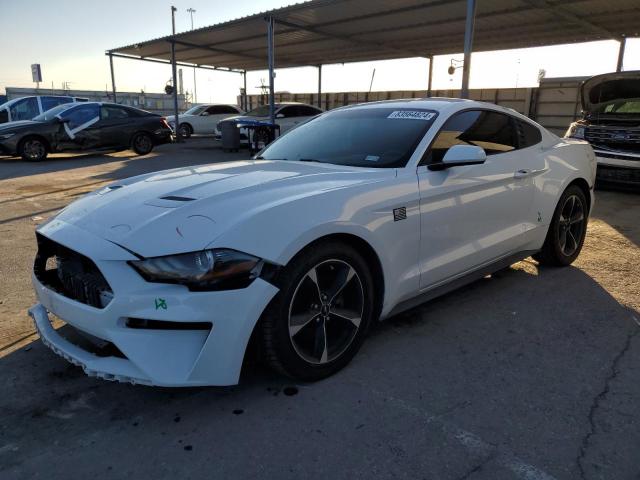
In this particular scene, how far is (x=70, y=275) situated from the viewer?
2.49 meters

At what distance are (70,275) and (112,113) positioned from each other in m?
13.2

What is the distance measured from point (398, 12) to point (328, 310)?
12746 millimetres

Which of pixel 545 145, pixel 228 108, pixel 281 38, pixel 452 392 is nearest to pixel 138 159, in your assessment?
pixel 281 38

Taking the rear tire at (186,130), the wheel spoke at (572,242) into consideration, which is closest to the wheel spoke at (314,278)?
the wheel spoke at (572,242)

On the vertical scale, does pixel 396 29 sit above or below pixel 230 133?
above

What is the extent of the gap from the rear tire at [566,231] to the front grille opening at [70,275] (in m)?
→ 3.71

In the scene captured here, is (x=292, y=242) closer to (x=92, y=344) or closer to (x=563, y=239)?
(x=92, y=344)

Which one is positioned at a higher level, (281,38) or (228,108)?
(281,38)

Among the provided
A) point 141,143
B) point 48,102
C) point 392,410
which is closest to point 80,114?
point 141,143

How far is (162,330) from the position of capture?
7.13 feet

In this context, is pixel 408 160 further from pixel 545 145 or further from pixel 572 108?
pixel 572 108

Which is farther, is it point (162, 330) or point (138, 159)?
point (138, 159)

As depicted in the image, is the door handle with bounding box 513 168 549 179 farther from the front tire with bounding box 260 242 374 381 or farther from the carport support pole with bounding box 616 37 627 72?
the carport support pole with bounding box 616 37 627 72

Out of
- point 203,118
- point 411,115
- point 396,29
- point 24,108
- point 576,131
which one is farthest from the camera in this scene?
point 203,118
